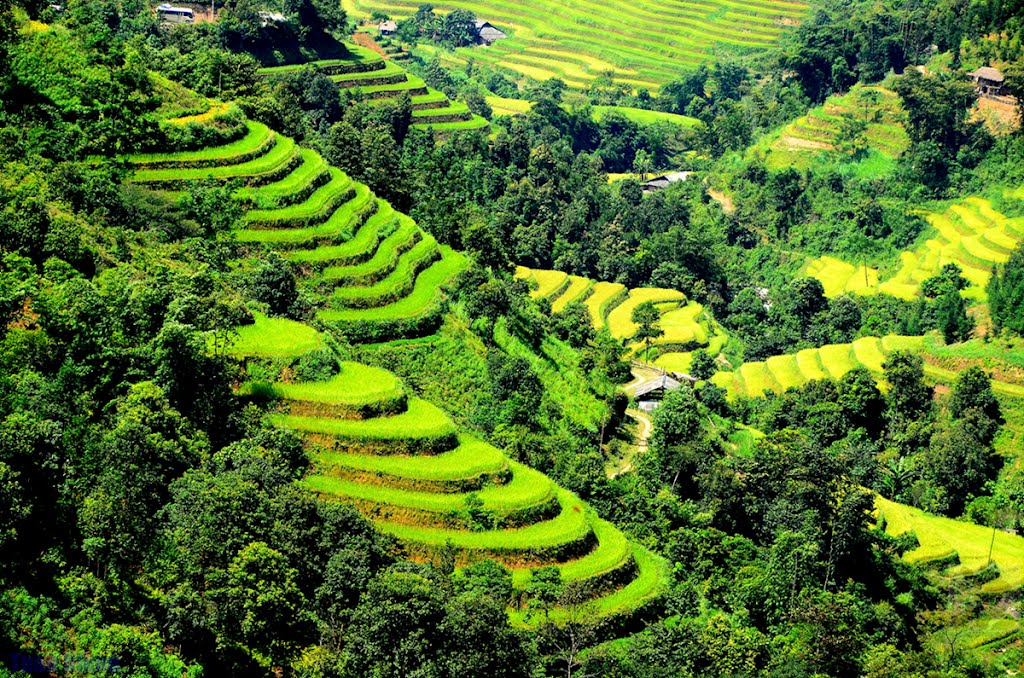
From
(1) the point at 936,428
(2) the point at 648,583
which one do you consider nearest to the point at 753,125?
(1) the point at 936,428

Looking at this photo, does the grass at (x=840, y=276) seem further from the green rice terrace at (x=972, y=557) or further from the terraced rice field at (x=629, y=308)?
the green rice terrace at (x=972, y=557)

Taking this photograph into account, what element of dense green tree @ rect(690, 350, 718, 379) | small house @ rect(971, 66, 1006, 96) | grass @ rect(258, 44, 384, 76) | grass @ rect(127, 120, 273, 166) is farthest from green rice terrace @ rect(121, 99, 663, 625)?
small house @ rect(971, 66, 1006, 96)

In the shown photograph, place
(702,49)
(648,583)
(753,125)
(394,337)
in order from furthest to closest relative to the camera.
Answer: (702,49) → (753,125) → (394,337) → (648,583)

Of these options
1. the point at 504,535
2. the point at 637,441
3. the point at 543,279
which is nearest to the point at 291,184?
Answer: the point at 637,441

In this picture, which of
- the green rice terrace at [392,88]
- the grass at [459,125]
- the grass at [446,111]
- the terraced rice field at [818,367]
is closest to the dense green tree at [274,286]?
the terraced rice field at [818,367]

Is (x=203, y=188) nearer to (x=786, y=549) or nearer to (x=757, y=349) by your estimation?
(x=786, y=549)

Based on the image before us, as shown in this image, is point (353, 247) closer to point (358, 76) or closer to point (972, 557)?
point (972, 557)
